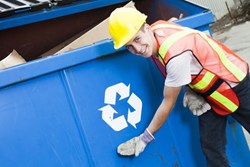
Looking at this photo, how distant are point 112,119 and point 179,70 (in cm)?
44

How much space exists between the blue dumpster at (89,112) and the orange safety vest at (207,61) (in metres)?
0.25

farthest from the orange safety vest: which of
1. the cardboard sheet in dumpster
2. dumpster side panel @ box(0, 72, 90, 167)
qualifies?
dumpster side panel @ box(0, 72, 90, 167)

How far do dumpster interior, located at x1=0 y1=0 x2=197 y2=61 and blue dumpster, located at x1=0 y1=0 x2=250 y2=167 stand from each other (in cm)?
49

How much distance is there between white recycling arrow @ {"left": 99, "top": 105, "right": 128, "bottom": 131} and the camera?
5.37ft

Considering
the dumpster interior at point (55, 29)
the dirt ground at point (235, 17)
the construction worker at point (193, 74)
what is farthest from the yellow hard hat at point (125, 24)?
the dirt ground at point (235, 17)

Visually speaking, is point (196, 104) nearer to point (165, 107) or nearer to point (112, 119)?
point (165, 107)

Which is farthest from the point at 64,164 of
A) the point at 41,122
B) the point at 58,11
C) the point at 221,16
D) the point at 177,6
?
the point at 221,16

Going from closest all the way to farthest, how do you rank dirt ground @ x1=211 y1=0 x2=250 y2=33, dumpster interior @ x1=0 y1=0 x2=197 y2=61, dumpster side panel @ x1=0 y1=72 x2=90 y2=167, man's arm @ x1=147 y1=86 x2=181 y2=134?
1. dumpster side panel @ x1=0 y1=72 x2=90 y2=167
2. man's arm @ x1=147 y1=86 x2=181 y2=134
3. dumpster interior @ x1=0 y1=0 x2=197 y2=61
4. dirt ground @ x1=211 y1=0 x2=250 y2=33

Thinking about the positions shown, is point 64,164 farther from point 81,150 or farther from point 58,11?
point 58,11

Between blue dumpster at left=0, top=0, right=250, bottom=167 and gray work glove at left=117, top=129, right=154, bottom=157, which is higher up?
blue dumpster at left=0, top=0, right=250, bottom=167

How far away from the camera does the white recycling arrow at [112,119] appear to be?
164 centimetres

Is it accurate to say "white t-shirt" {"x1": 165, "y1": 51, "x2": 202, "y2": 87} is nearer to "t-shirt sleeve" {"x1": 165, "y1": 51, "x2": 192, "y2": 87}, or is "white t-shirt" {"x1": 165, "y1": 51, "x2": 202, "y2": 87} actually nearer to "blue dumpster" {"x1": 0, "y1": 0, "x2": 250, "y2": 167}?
"t-shirt sleeve" {"x1": 165, "y1": 51, "x2": 192, "y2": 87}

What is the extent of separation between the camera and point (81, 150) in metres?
1.58

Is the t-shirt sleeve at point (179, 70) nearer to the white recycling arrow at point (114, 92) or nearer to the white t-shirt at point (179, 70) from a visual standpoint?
the white t-shirt at point (179, 70)
